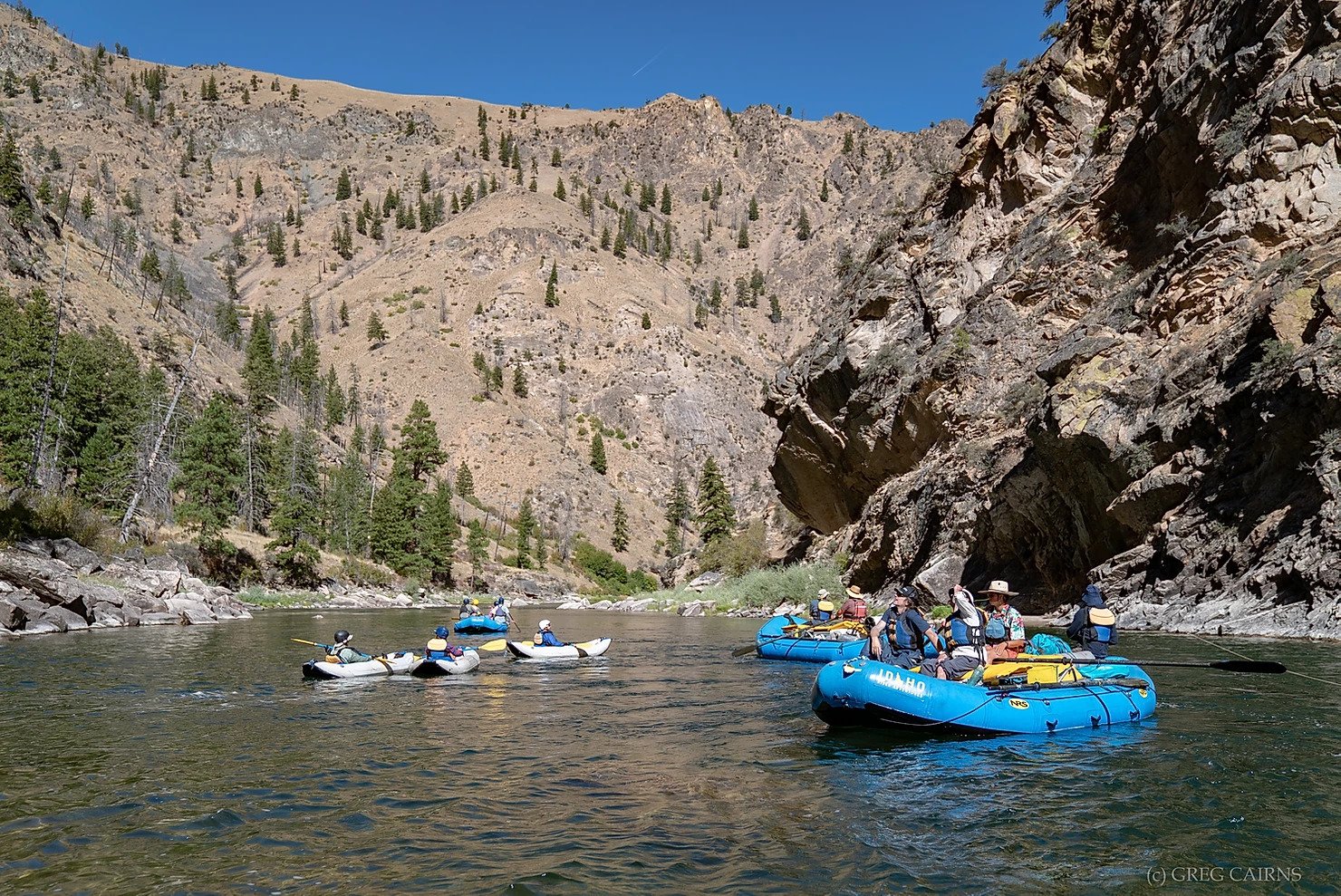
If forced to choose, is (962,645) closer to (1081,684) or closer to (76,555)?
(1081,684)

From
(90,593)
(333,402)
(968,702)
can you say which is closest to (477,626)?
(90,593)

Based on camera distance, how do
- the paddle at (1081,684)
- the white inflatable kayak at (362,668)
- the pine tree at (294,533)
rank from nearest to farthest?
1. the paddle at (1081,684)
2. the white inflatable kayak at (362,668)
3. the pine tree at (294,533)

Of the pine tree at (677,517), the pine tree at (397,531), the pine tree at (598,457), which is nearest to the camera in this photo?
the pine tree at (397,531)

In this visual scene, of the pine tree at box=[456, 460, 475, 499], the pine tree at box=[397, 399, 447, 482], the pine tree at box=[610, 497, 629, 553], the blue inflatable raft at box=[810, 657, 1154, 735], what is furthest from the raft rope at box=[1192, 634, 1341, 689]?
the pine tree at box=[456, 460, 475, 499]

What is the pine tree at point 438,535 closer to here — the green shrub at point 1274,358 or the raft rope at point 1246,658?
the raft rope at point 1246,658

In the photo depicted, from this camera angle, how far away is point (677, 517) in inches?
3994

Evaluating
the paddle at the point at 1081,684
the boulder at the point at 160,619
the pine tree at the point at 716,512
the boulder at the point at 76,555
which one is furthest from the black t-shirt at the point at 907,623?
the pine tree at the point at 716,512

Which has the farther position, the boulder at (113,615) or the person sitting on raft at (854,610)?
the boulder at (113,615)

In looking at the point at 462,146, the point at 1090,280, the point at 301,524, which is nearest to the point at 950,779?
the point at 1090,280

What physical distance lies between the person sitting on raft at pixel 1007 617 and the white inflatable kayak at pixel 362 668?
12692 mm

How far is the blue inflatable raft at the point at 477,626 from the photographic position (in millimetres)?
35531

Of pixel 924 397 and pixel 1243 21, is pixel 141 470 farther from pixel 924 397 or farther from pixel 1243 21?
pixel 1243 21

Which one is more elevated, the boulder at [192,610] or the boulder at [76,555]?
the boulder at [76,555]

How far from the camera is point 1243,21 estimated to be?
1201 inches
